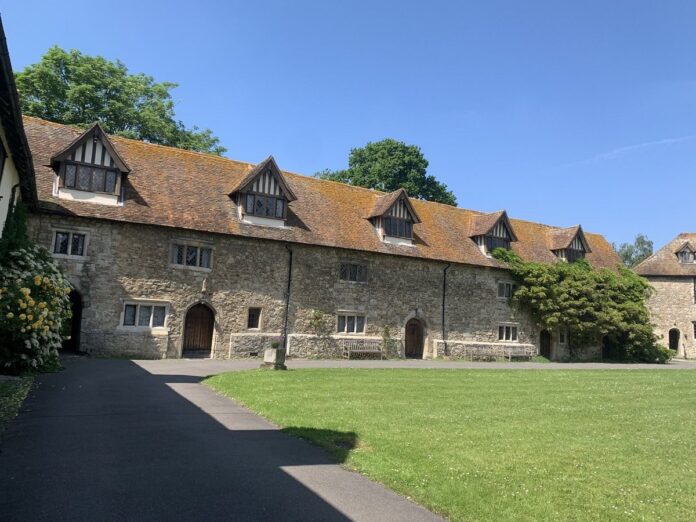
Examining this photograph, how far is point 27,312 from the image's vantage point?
37.0 ft

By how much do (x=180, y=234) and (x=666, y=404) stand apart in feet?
57.7

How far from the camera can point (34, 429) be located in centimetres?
764

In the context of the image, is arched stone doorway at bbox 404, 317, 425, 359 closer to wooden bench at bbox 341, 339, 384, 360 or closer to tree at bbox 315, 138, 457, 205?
wooden bench at bbox 341, 339, 384, 360

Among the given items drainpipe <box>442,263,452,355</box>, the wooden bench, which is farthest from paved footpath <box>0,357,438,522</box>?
drainpipe <box>442,263,452,355</box>

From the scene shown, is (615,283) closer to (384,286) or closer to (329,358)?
(384,286)

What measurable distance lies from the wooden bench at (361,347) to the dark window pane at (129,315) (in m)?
9.33

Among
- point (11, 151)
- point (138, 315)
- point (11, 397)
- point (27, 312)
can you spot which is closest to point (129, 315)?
point (138, 315)

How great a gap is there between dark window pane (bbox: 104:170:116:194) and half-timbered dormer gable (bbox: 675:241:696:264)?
41.0 metres

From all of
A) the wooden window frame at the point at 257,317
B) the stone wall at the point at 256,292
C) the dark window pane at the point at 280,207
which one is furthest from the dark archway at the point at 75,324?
the dark window pane at the point at 280,207

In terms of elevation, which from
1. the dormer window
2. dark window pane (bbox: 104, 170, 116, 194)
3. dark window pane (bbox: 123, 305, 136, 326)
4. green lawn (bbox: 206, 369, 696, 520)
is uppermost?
the dormer window

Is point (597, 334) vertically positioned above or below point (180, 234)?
below

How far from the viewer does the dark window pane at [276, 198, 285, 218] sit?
23.6 metres

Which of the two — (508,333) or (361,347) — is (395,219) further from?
(508,333)

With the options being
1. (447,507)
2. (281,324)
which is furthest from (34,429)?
(281,324)
